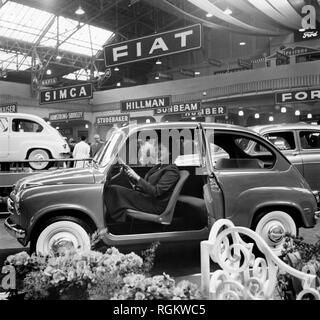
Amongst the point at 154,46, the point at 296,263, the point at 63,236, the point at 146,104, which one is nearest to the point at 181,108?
the point at 146,104

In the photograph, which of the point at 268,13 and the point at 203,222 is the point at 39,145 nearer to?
the point at 203,222

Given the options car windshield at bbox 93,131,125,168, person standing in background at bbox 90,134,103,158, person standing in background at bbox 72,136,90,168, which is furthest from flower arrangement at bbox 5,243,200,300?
person standing in background at bbox 72,136,90,168

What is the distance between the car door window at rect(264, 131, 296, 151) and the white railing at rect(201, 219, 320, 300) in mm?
4142

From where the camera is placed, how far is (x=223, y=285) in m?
1.75

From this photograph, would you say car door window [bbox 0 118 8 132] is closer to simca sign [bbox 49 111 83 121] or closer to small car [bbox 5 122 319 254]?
simca sign [bbox 49 111 83 121]

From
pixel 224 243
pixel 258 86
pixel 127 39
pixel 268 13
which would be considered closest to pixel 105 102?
pixel 127 39

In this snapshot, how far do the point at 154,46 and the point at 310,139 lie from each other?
2.77 metres

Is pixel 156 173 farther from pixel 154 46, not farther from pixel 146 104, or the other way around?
pixel 146 104

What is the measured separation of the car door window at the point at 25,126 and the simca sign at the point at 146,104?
129 centimetres

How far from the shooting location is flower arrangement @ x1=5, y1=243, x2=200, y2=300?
5.68 ft

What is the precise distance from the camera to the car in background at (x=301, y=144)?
225 inches

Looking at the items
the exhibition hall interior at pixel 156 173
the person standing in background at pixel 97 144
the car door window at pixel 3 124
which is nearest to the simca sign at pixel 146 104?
the exhibition hall interior at pixel 156 173

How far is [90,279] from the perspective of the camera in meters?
1.91

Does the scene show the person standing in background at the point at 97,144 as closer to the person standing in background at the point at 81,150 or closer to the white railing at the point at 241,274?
the person standing in background at the point at 81,150
